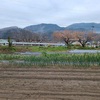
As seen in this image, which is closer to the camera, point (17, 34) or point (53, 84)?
point (53, 84)

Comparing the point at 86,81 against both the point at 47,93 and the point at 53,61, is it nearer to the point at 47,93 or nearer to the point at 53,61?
the point at 47,93

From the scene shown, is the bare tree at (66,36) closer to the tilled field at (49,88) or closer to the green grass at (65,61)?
the green grass at (65,61)

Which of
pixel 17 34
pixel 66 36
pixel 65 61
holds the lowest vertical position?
pixel 65 61

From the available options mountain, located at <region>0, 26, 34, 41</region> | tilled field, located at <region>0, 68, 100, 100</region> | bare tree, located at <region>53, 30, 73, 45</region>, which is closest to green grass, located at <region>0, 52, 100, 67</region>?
tilled field, located at <region>0, 68, 100, 100</region>

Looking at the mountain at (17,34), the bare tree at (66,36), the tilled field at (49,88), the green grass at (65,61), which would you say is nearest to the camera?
the tilled field at (49,88)

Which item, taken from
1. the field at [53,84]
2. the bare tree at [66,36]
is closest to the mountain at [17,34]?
the bare tree at [66,36]

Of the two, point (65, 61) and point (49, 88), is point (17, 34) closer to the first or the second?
point (65, 61)

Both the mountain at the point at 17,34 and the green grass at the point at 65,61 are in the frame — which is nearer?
the green grass at the point at 65,61

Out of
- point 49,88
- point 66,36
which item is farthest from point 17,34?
point 49,88

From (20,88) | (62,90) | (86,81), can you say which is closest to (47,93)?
(62,90)

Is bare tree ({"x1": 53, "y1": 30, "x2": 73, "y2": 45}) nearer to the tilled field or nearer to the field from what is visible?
the field

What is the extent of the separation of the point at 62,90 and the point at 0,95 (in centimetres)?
182

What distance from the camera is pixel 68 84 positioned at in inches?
340

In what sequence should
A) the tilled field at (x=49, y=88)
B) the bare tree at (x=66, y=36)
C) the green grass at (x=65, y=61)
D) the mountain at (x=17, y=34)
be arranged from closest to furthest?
1. the tilled field at (x=49, y=88)
2. the green grass at (x=65, y=61)
3. the bare tree at (x=66, y=36)
4. the mountain at (x=17, y=34)
